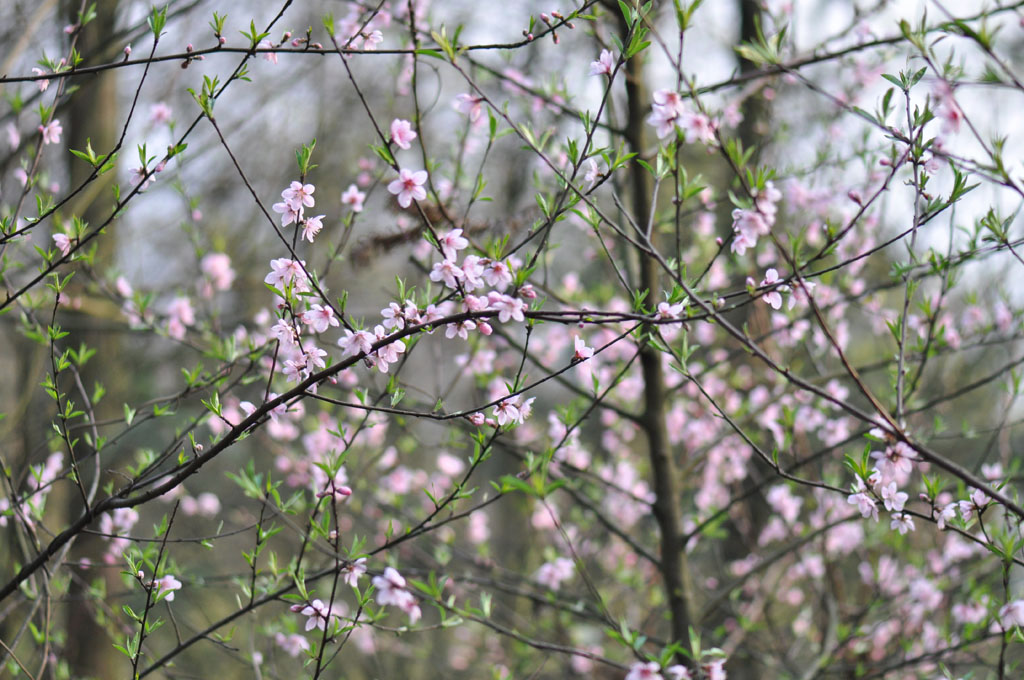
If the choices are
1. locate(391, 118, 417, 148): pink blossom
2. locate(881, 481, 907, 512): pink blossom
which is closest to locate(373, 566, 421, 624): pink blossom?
locate(391, 118, 417, 148): pink blossom

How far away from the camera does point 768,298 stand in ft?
5.68

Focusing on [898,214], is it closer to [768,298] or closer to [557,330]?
[557,330]

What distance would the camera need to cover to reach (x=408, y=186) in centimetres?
173

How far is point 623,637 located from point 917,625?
9.21 ft

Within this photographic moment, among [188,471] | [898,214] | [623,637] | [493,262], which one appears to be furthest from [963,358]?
[188,471]

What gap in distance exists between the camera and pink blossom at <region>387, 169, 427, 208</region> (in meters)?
1.71

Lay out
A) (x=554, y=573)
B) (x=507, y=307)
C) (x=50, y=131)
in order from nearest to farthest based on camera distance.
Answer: (x=507, y=307)
(x=50, y=131)
(x=554, y=573)

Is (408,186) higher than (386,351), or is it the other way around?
(408,186)

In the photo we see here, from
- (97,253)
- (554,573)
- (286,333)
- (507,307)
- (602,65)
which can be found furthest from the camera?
(97,253)

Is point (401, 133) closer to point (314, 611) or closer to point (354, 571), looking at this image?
point (354, 571)

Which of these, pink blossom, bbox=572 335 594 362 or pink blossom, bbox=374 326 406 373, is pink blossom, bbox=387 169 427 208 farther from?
pink blossom, bbox=572 335 594 362

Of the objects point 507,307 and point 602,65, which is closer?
point 507,307

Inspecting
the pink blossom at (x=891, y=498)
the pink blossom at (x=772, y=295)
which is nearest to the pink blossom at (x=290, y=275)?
the pink blossom at (x=772, y=295)

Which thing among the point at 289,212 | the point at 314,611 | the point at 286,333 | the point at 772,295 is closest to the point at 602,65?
the point at 772,295
